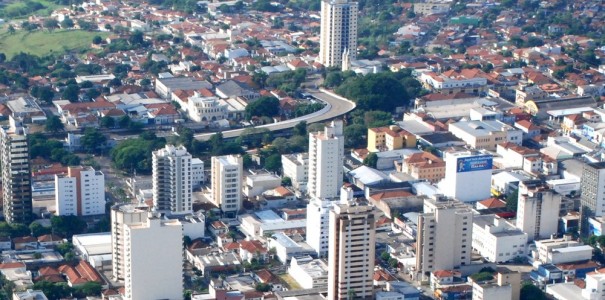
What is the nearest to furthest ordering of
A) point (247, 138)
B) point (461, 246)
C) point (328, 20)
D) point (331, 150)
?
point (461, 246) → point (331, 150) → point (247, 138) → point (328, 20)

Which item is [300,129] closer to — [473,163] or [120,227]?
[473,163]

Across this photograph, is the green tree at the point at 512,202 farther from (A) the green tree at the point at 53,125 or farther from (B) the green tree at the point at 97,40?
(B) the green tree at the point at 97,40

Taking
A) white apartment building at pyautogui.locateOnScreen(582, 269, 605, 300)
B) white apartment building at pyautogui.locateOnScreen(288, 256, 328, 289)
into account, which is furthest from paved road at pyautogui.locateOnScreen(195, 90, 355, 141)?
white apartment building at pyautogui.locateOnScreen(582, 269, 605, 300)

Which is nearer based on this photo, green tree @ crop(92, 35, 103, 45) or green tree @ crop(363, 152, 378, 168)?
green tree @ crop(363, 152, 378, 168)

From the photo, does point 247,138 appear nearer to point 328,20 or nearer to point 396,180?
point 396,180

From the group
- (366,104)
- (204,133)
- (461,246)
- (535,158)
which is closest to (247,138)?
(204,133)

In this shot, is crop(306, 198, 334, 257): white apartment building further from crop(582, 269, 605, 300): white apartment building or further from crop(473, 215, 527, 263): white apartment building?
crop(582, 269, 605, 300): white apartment building

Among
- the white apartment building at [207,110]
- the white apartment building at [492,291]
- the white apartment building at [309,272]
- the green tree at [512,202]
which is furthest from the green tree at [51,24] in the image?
the white apartment building at [492,291]
